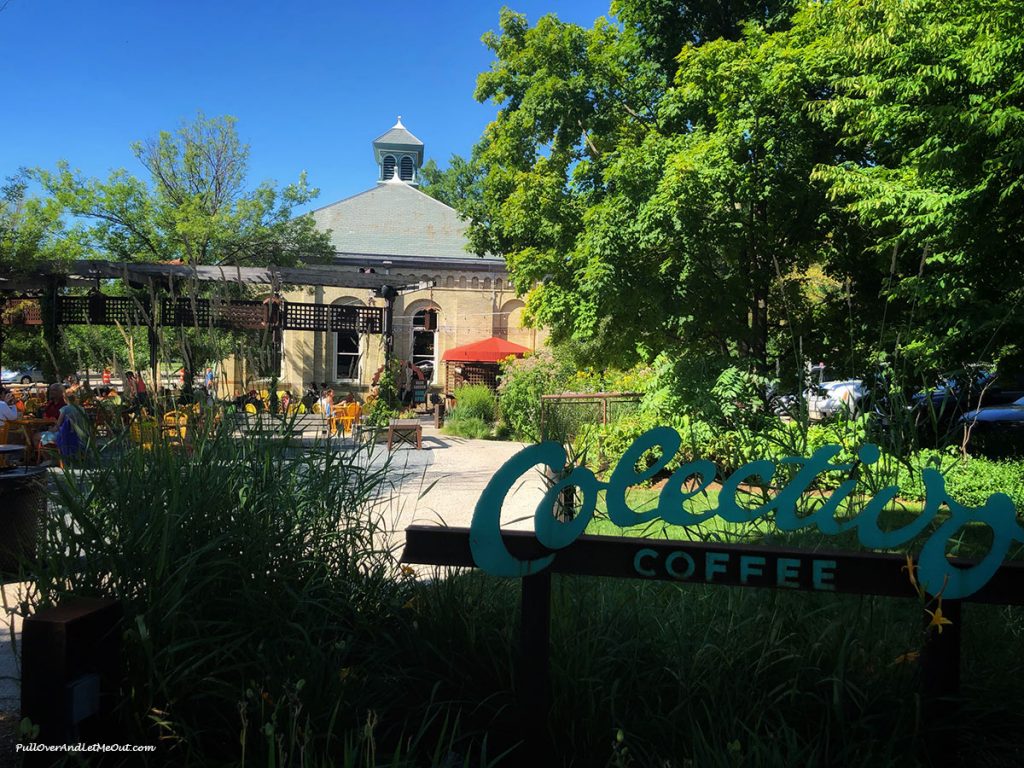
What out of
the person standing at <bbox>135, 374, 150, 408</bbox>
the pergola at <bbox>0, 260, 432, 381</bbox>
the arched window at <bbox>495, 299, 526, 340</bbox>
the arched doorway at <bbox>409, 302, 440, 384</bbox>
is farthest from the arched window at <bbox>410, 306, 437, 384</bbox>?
the person standing at <bbox>135, 374, 150, 408</bbox>

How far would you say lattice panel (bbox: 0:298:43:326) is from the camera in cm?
1614

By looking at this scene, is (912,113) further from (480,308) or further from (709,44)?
(480,308)

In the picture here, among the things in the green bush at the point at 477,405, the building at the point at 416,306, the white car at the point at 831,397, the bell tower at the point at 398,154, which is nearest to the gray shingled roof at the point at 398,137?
the bell tower at the point at 398,154

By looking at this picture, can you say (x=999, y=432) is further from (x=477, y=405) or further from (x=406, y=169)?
(x=406, y=169)

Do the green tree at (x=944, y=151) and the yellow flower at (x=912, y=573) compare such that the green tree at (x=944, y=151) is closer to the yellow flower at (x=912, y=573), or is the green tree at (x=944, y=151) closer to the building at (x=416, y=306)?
the yellow flower at (x=912, y=573)

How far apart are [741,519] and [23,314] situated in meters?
17.9

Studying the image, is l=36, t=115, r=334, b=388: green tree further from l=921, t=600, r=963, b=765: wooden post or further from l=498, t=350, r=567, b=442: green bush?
l=921, t=600, r=963, b=765: wooden post

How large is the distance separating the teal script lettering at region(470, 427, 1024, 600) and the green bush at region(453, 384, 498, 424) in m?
15.4

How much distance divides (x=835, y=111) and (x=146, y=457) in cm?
751

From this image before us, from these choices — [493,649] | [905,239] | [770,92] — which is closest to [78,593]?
[493,649]

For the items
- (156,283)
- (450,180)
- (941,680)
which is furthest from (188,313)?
(450,180)

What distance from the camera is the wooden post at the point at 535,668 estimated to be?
9.01ft

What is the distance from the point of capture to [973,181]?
6.84m

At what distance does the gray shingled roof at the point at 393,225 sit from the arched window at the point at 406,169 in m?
6.99
